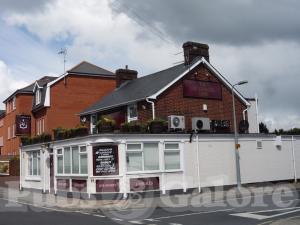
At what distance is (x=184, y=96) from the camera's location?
30.0 m

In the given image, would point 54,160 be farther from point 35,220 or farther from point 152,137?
point 35,220

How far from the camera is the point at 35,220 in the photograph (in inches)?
567

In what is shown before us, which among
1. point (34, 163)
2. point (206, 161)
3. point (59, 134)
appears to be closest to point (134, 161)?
point (206, 161)

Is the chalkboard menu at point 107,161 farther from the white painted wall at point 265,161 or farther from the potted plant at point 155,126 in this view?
the white painted wall at point 265,161

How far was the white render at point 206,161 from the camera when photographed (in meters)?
21.8

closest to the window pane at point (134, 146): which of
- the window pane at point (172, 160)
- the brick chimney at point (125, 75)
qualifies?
the window pane at point (172, 160)

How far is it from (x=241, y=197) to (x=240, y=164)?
4729 millimetres

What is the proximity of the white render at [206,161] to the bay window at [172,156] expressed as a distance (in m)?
0.21

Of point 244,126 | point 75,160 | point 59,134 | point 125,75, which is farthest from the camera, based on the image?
point 125,75

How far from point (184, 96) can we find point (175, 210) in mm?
14161

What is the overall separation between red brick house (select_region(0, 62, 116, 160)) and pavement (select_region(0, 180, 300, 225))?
1754cm

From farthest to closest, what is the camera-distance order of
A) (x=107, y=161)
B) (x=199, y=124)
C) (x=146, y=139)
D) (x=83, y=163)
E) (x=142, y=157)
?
(x=199, y=124) < (x=83, y=163) < (x=146, y=139) < (x=142, y=157) < (x=107, y=161)

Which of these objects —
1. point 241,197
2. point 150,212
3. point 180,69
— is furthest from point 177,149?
point 180,69

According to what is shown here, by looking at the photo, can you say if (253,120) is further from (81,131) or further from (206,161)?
(81,131)
